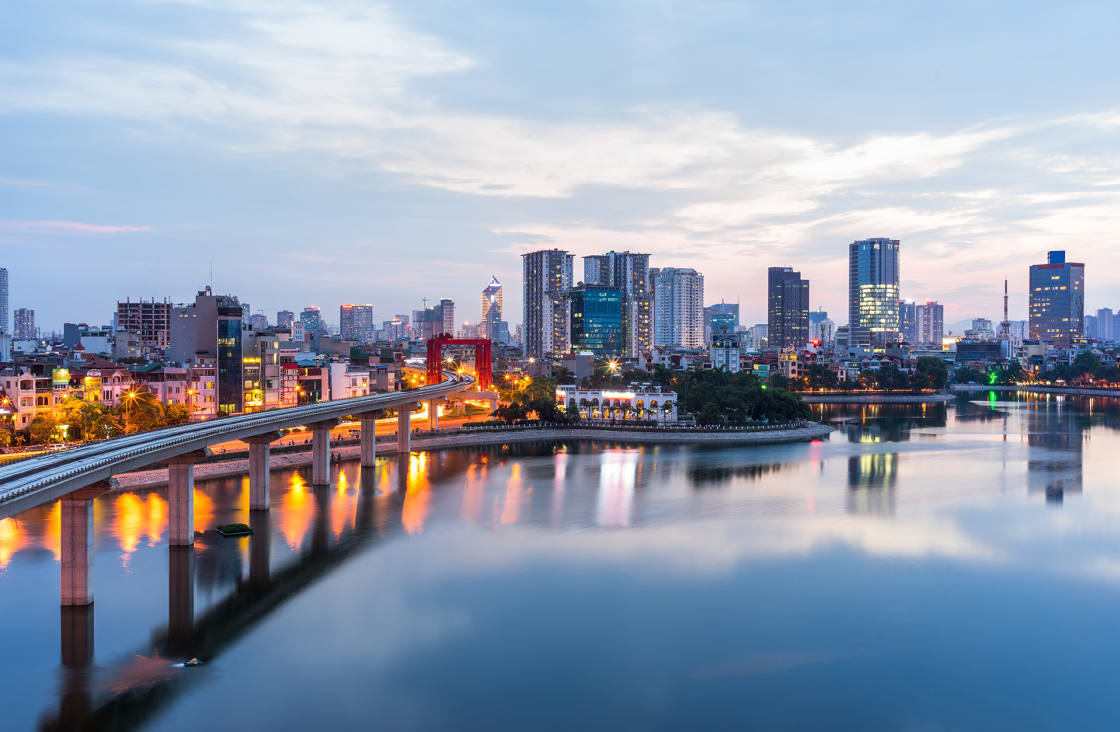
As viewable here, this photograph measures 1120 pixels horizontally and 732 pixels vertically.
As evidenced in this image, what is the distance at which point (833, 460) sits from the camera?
2914 centimetres

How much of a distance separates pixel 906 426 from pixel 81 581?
127ft

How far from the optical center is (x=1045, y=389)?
74812 millimetres

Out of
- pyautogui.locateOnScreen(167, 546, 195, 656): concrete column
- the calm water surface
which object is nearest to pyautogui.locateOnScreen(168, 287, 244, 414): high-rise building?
the calm water surface

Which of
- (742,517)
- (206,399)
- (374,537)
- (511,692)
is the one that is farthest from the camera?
(206,399)

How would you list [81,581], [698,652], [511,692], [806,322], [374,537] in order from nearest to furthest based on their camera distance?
[511,692], [698,652], [81,581], [374,537], [806,322]

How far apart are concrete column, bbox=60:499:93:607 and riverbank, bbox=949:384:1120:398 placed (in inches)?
2925

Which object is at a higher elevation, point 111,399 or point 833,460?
point 111,399

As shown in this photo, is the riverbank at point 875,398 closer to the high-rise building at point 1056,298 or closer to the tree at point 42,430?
the tree at point 42,430

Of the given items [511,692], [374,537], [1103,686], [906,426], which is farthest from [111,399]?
[906,426]

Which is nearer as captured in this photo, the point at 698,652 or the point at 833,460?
the point at 698,652

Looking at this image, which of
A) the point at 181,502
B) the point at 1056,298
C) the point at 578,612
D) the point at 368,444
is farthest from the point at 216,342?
the point at 1056,298

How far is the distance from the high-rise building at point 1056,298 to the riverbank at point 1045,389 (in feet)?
206

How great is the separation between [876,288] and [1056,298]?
2789cm

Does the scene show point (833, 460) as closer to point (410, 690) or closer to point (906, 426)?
point (906, 426)
